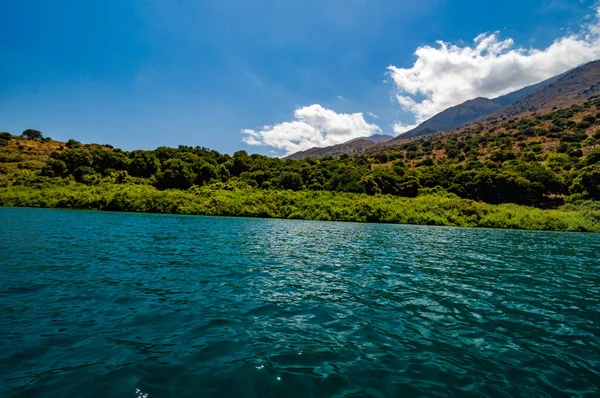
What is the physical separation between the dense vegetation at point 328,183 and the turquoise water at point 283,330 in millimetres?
51169

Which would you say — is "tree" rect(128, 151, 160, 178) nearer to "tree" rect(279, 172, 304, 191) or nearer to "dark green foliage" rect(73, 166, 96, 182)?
"dark green foliage" rect(73, 166, 96, 182)

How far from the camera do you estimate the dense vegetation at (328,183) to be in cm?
6203

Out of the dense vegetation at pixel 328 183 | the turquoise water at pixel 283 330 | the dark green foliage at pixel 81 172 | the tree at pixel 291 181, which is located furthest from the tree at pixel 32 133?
the turquoise water at pixel 283 330

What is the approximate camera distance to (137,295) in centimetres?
937

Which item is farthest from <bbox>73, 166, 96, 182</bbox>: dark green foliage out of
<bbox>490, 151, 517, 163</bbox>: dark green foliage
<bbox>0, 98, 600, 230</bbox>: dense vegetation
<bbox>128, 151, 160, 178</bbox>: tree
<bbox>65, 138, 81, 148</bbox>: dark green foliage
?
<bbox>490, 151, 517, 163</bbox>: dark green foliage

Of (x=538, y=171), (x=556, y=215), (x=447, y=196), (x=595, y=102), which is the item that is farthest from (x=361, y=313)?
(x=595, y=102)

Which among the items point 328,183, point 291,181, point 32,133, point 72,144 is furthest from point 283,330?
point 32,133

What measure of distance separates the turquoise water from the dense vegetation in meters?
51.2

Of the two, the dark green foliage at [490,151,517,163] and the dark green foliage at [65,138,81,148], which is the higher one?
the dark green foliage at [65,138,81,148]

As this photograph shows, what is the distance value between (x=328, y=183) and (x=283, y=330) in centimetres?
7556

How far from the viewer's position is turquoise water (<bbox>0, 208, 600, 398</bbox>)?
5.14 m

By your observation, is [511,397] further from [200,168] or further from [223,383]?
[200,168]

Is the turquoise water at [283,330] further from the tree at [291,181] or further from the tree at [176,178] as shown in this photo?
the tree at [176,178]

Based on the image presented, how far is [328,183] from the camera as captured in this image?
82.1m
